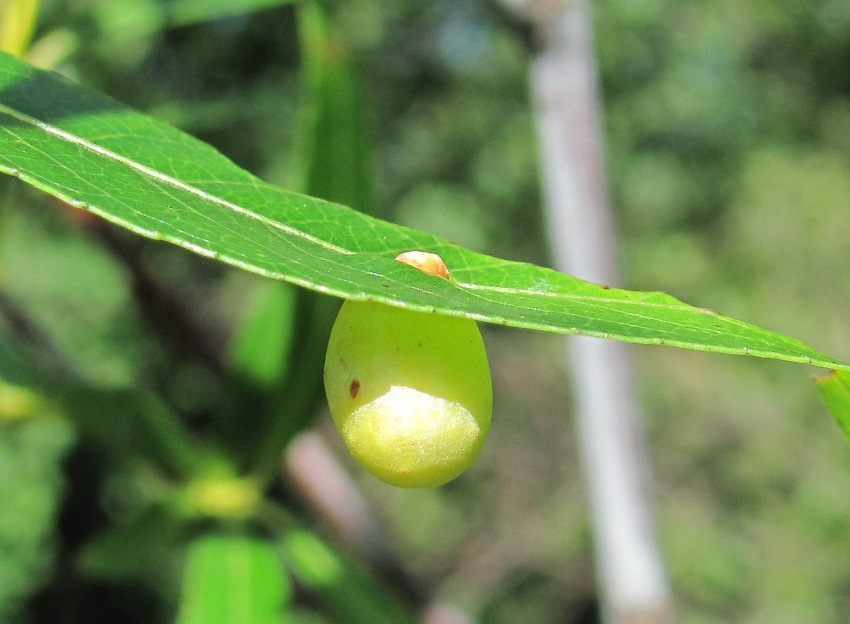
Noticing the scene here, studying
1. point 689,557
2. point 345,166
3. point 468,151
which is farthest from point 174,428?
point 468,151

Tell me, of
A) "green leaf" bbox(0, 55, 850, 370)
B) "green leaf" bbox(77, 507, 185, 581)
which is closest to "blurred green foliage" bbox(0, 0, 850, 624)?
"green leaf" bbox(77, 507, 185, 581)

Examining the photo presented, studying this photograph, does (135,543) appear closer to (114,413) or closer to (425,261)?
(114,413)

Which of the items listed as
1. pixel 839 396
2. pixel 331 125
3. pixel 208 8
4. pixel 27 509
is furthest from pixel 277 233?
pixel 27 509

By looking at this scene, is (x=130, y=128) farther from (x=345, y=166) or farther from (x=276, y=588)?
(x=276, y=588)

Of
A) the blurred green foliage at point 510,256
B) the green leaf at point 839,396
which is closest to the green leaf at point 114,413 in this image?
the blurred green foliage at point 510,256

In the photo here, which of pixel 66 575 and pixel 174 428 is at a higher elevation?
pixel 66 575

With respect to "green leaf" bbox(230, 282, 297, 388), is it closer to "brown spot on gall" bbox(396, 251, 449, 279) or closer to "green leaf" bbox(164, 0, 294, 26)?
"green leaf" bbox(164, 0, 294, 26)
